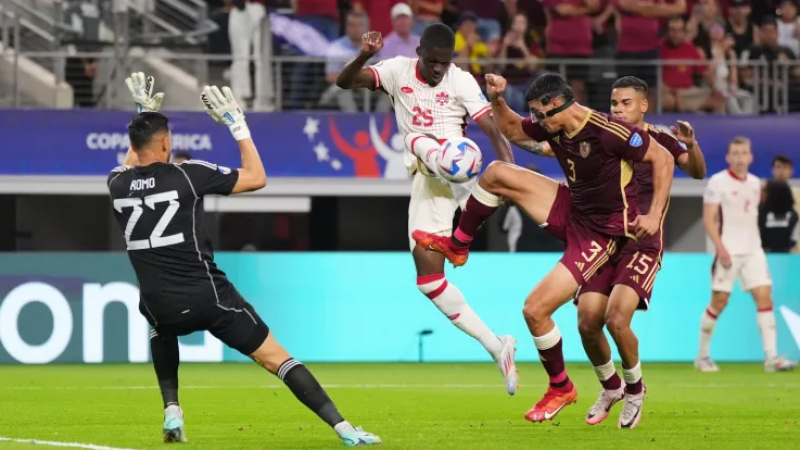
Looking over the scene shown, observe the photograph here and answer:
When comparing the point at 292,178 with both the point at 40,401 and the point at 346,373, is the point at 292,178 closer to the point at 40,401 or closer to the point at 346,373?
the point at 346,373

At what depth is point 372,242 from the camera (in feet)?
76.2

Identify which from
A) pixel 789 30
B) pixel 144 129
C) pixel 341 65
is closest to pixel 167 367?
pixel 144 129

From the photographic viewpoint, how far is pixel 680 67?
20.3 m

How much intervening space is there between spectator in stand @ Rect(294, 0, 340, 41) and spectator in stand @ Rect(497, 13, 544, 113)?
2362 mm

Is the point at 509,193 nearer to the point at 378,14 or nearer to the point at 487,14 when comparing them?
the point at 378,14

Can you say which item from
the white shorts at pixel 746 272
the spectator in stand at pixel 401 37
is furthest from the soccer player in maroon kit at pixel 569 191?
the spectator in stand at pixel 401 37

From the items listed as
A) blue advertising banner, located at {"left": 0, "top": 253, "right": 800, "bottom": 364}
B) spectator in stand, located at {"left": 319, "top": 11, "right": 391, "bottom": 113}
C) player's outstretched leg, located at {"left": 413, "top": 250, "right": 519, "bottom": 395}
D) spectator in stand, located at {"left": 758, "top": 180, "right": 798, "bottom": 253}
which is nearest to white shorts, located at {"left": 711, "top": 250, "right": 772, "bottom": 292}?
blue advertising banner, located at {"left": 0, "top": 253, "right": 800, "bottom": 364}

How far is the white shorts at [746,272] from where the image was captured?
49.8 feet

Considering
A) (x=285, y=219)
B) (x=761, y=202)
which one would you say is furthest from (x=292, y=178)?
(x=761, y=202)

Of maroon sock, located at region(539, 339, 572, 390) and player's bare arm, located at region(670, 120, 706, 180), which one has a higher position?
player's bare arm, located at region(670, 120, 706, 180)

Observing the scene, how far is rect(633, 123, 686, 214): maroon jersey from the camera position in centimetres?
995

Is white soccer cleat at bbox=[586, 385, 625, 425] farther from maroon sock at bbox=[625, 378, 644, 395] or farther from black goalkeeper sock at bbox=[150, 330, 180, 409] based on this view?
black goalkeeper sock at bbox=[150, 330, 180, 409]

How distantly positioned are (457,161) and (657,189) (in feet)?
4.65

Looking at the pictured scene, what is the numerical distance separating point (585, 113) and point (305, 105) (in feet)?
35.9
